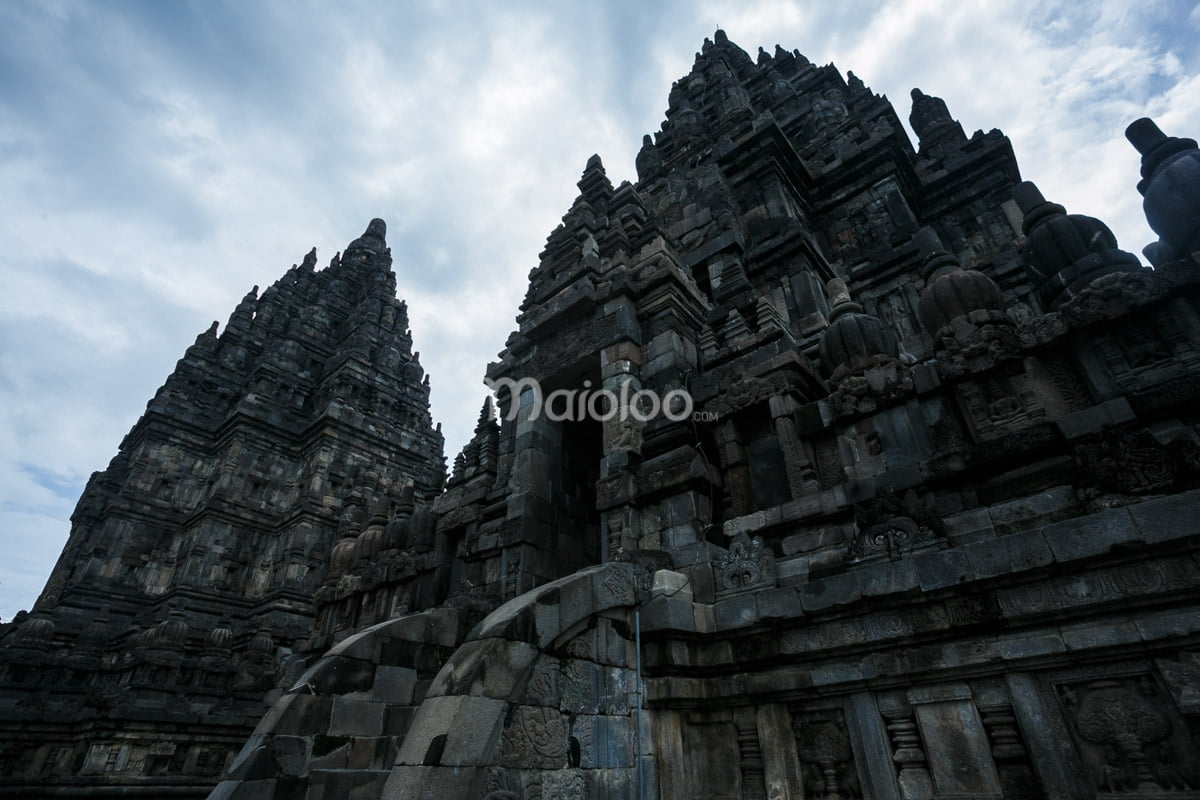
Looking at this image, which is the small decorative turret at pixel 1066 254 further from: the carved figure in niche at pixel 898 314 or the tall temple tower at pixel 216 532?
the tall temple tower at pixel 216 532

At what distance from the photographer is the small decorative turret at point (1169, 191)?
5.61 metres

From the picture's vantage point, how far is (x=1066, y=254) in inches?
245

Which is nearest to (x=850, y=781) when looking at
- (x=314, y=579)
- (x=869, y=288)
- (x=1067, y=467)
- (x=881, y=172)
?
(x=1067, y=467)

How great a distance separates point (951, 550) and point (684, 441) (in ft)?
13.0

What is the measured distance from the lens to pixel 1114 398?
4977 millimetres

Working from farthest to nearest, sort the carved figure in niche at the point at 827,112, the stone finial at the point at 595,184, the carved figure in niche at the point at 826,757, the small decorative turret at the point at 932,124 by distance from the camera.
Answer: the carved figure in niche at the point at 827,112, the small decorative turret at the point at 932,124, the stone finial at the point at 595,184, the carved figure in niche at the point at 826,757

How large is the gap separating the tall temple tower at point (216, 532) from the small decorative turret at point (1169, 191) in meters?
13.0

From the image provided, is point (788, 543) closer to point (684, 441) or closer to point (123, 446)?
point (684, 441)

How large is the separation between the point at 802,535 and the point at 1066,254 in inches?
160

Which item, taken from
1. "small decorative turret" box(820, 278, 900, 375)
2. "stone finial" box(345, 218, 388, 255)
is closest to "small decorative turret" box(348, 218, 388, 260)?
"stone finial" box(345, 218, 388, 255)

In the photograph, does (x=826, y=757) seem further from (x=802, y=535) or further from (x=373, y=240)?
(x=373, y=240)

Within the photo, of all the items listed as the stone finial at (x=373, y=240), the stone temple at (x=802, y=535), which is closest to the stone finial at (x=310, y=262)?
the stone finial at (x=373, y=240)

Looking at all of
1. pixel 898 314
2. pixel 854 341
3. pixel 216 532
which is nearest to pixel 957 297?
pixel 854 341

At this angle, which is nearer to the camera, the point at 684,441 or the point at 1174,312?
the point at 1174,312
